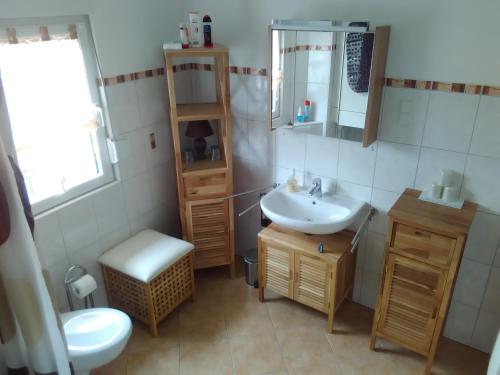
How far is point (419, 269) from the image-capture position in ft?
6.82

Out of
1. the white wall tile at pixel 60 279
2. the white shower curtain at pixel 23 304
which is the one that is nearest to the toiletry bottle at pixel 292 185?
the white wall tile at pixel 60 279

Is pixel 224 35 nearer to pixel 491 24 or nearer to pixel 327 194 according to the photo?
pixel 327 194

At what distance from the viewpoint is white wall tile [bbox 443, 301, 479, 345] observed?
2.39m

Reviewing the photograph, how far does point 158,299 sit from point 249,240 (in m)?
0.97

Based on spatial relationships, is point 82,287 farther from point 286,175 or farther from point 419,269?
point 419,269

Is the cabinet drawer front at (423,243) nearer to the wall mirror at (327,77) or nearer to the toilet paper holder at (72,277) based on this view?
the wall mirror at (327,77)

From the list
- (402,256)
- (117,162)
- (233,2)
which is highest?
(233,2)

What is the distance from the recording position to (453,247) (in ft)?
6.31

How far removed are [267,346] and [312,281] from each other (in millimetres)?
497

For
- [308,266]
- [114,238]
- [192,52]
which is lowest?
[308,266]

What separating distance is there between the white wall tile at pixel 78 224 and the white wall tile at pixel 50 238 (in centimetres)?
3

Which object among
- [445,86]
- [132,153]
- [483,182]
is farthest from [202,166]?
[483,182]

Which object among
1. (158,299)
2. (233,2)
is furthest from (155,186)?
(233,2)

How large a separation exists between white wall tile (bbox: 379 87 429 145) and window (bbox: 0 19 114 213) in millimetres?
1688
